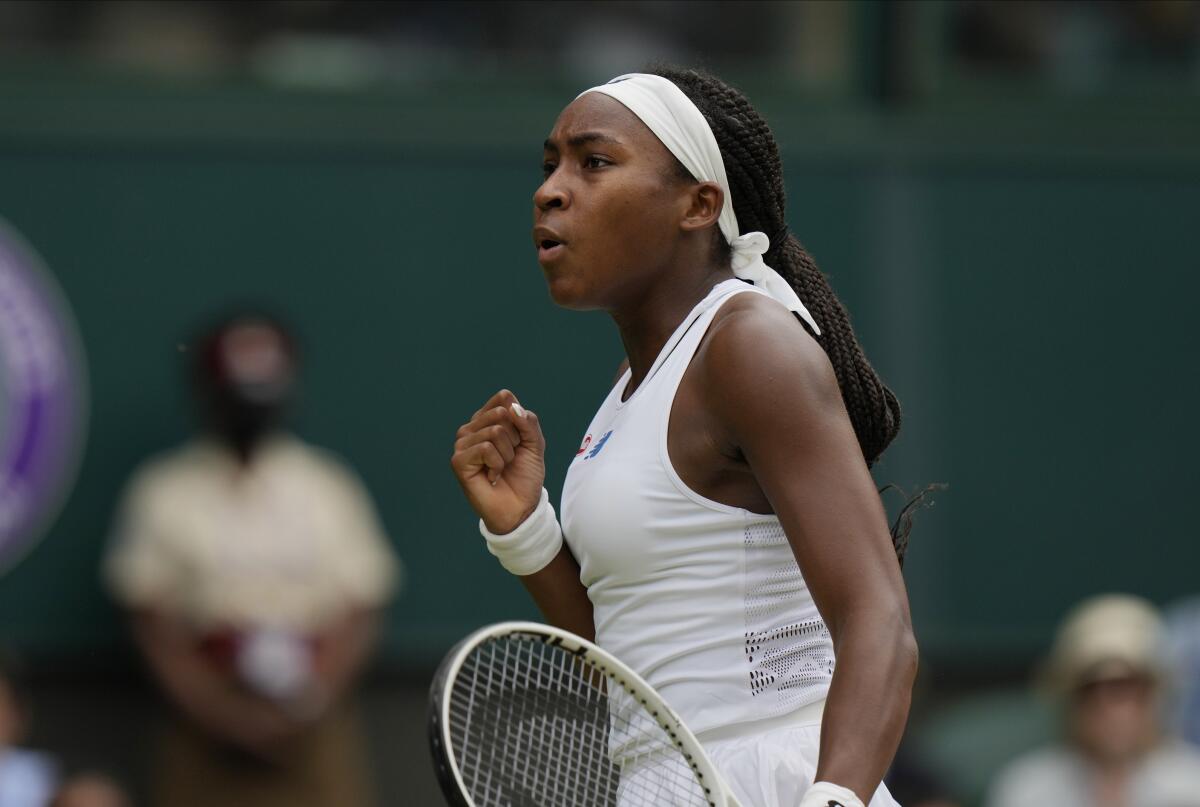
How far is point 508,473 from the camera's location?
2.67m

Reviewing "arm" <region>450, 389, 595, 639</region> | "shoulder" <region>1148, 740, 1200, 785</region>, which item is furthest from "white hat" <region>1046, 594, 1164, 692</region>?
"arm" <region>450, 389, 595, 639</region>

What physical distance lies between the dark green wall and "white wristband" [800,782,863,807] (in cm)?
364

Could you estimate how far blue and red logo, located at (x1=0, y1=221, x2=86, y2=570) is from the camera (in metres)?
6.03

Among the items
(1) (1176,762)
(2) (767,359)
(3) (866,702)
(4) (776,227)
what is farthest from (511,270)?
(3) (866,702)

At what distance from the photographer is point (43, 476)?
6.06 meters

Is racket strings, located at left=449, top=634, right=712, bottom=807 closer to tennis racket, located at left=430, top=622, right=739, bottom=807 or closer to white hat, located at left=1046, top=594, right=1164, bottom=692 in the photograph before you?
tennis racket, located at left=430, top=622, right=739, bottom=807

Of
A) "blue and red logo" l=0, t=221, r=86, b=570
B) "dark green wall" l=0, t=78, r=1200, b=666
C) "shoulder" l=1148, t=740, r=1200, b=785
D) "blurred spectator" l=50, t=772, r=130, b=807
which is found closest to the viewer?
"blurred spectator" l=50, t=772, r=130, b=807

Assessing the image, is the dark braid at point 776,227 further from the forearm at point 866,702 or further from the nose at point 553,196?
the forearm at point 866,702

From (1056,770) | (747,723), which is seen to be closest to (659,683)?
(747,723)

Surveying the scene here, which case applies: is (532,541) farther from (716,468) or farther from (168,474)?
(168,474)

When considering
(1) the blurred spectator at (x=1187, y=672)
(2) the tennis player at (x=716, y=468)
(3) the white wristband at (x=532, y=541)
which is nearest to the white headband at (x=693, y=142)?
(2) the tennis player at (x=716, y=468)

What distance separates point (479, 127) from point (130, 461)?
146 cm

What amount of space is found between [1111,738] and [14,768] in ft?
8.93

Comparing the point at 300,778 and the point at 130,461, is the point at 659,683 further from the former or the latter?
the point at 130,461
